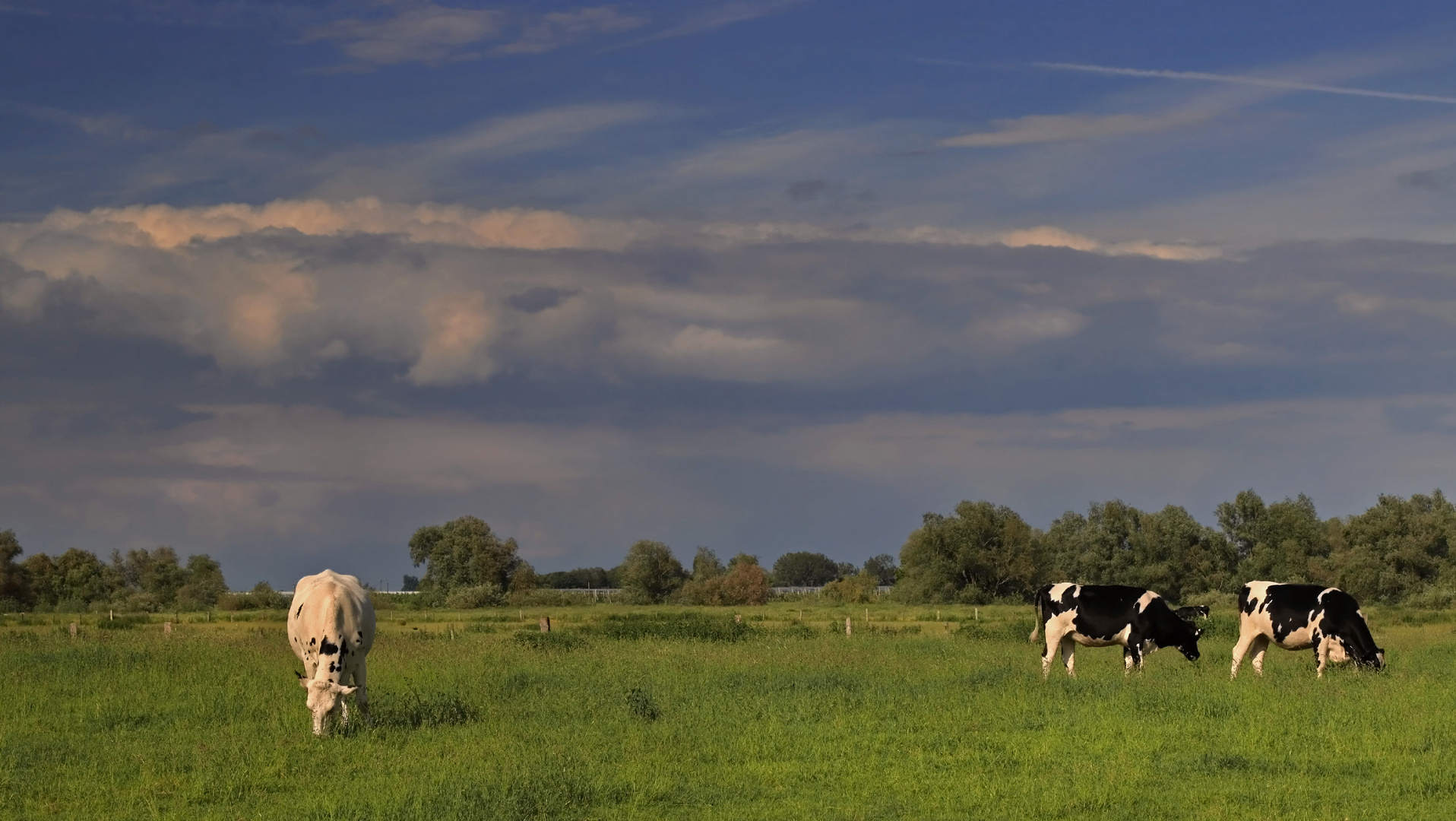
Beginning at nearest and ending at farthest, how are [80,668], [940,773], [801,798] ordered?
1. [801,798]
2. [940,773]
3. [80,668]

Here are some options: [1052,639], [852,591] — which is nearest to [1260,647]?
[1052,639]

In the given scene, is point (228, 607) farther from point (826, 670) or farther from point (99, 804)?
point (99, 804)

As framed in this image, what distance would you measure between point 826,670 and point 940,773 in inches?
409

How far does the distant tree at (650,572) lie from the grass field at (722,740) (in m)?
89.2

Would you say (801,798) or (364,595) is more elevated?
(364,595)

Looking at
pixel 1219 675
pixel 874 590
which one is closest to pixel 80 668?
pixel 1219 675

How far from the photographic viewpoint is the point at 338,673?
18484mm

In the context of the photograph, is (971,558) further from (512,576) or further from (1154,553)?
(512,576)

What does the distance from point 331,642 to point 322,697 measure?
3.25ft

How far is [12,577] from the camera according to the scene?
315ft

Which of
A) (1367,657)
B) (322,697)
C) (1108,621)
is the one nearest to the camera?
(322,697)

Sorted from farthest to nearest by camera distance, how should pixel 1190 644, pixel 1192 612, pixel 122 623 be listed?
pixel 122 623
pixel 1192 612
pixel 1190 644

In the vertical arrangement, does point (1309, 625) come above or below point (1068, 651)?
above

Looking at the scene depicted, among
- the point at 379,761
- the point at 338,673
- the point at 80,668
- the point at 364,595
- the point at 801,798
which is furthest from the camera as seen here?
the point at 80,668
